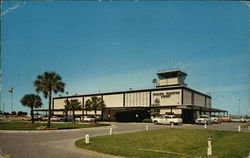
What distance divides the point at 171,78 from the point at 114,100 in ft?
66.3

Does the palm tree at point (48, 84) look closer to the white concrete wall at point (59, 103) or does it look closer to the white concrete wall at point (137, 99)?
the white concrete wall at point (137, 99)

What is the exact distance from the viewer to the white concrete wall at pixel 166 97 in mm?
61125

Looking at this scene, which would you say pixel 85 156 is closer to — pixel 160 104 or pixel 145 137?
pixel 145 137

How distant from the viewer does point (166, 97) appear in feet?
209

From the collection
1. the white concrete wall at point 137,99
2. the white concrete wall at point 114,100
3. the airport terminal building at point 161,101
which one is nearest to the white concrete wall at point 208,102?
the airport terminal building at point 161,101

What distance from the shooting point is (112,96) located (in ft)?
253

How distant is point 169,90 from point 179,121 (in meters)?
19.3

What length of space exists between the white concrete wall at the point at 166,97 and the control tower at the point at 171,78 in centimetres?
578

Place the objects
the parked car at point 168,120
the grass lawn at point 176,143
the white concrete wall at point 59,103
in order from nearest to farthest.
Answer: the grass lawn at point 176,143 < the parked car at point 168,120 < the white concrete wall at point 59,103

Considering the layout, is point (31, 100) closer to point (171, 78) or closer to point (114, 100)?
point (114, 100)

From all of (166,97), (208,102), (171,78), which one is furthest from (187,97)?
(208,102)

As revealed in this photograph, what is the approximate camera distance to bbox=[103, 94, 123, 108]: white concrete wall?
74.4 meters

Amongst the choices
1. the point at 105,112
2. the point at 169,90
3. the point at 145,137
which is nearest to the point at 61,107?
the point at 105,112

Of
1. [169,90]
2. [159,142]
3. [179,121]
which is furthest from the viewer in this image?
[169,90]
